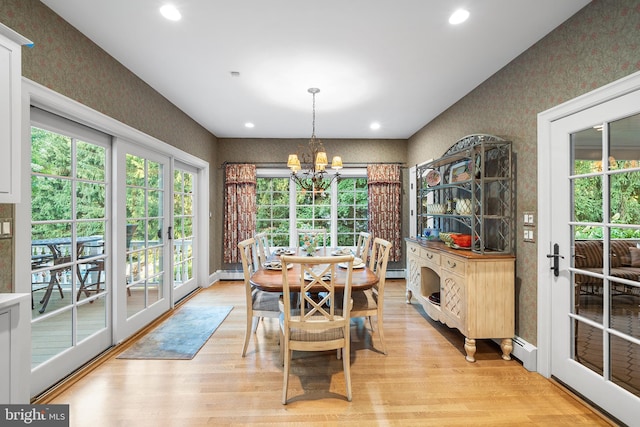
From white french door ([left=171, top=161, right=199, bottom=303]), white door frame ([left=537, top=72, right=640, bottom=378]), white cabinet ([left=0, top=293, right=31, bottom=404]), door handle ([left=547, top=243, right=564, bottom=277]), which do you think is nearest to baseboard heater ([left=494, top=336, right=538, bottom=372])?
white door frame ([left=537, top=72, right=640, bottom=378])

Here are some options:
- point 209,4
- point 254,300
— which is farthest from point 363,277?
point 209,4

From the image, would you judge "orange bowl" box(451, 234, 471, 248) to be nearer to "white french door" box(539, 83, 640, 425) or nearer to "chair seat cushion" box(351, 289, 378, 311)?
"white french door" box(539, 83, 640, 425)

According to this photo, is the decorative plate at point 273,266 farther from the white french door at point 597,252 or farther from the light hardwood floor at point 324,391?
the white french door at point 597,252

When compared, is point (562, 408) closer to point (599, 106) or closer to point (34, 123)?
point (599, 106)

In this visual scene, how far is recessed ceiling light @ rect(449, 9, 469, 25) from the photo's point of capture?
6.40 feet

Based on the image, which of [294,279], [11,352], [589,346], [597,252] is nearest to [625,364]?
[589,346]

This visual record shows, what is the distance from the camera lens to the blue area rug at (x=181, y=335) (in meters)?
2.62

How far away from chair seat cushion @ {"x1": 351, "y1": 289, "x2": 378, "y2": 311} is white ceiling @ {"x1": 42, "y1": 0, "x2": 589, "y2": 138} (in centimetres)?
220

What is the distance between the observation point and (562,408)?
192 centimetres

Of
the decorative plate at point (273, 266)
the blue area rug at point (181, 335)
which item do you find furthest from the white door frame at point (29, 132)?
the decorative plate at point (273, 266)

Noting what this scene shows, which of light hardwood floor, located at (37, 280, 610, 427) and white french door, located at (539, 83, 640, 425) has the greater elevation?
white french door, located at (539, 83, 640, 425)

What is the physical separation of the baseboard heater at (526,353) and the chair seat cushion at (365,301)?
4.07ft

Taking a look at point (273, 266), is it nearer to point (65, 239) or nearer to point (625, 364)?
point (65, 239)

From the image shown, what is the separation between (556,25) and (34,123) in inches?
149
